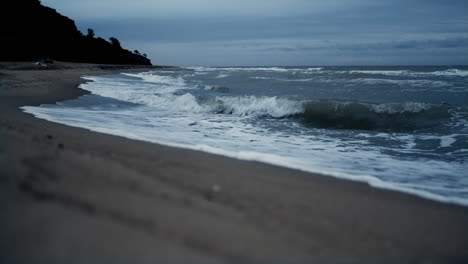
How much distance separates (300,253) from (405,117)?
866cm

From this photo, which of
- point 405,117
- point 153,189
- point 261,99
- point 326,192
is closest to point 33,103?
point 261,99

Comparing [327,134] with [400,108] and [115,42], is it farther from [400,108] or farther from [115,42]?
[115,42]

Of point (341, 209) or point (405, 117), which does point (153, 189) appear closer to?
point (341, 209)

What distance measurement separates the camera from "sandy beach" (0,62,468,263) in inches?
61.7

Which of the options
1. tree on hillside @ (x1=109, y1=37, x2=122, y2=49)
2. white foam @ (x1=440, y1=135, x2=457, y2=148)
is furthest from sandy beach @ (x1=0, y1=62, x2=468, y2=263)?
tree on hillside @ (x1=109, y1=37, x2=122, y2=49)

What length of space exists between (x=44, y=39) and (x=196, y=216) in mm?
56407

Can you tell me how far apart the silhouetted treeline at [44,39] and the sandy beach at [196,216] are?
4626cm

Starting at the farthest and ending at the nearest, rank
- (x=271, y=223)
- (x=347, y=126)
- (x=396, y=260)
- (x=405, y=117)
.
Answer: (x=405, y=117)
(x=347, y=126)
(x=271, y=223)
(x=396, y=260)

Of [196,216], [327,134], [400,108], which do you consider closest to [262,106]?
[327,134]

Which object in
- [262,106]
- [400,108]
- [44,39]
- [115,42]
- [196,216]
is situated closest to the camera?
[196,216]

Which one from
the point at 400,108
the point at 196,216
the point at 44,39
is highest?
the point at 44,39

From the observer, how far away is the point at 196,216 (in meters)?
1.95

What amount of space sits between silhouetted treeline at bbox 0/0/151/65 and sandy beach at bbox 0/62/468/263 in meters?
46.3

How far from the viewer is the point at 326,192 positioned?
295 cm
